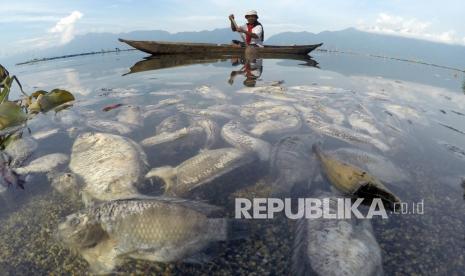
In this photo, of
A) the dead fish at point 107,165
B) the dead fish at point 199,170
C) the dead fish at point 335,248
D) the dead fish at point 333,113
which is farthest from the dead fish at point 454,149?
the dead fish at point 107,165

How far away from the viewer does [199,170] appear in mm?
6848

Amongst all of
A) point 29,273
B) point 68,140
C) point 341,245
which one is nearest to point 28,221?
point 29,273

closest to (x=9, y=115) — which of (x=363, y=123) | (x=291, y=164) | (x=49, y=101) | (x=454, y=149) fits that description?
(x=49, y=101)

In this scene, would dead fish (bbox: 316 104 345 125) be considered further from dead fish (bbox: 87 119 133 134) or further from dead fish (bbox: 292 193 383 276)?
dead fish (bbox: 87 119 133 134)

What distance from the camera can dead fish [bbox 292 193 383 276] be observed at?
4.29 m

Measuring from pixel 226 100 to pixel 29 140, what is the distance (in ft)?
24.4

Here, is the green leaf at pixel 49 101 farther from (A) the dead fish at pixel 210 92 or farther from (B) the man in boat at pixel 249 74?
(B) the man in boat at pixel 249 74

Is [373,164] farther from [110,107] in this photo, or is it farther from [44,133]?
[110,107]

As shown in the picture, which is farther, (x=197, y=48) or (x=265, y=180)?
(x=197, y=48)

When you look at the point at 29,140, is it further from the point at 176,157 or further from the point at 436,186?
the point at 436,186

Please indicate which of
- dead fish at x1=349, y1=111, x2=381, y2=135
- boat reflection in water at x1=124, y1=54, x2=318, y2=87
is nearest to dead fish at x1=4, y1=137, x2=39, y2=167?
dead fish at x1=349, y1=111, x2=381, y2=135

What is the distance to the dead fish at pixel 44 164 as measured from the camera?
735cm

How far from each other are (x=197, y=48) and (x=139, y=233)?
24953 millimetres

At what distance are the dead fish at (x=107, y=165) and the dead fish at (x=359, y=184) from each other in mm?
4165
